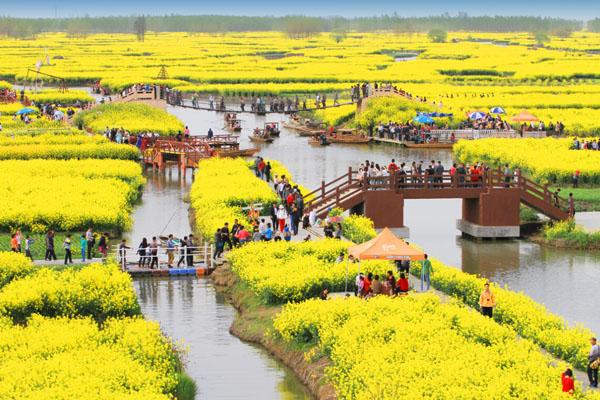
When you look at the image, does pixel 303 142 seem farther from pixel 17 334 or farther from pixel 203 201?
pixel 17 334

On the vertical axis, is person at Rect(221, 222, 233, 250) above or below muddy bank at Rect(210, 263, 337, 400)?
above

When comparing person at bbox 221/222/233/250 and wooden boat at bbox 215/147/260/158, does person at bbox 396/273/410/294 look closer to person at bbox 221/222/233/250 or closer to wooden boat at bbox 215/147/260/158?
person at bbox 221/222/233/250

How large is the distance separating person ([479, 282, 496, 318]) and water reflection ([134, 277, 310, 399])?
5287 millimetres

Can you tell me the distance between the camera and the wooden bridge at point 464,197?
2158 inches

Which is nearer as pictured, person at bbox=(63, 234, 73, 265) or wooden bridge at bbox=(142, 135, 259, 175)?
person at bbox=(63, 234, 73, 265)

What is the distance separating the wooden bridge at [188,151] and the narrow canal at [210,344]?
23.4 m

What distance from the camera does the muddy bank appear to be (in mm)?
32969

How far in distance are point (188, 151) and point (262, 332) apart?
41.1m

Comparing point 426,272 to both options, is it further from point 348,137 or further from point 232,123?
point 232,123

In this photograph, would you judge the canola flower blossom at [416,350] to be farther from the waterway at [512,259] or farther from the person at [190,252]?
the person at [190,252]

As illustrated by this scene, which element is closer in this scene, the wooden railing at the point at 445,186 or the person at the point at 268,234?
the person at the point at 268,234

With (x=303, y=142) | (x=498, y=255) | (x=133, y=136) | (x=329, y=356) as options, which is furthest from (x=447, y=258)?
(x=303, y=142)

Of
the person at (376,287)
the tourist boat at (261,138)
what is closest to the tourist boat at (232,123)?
the tourist boat at (261,138)

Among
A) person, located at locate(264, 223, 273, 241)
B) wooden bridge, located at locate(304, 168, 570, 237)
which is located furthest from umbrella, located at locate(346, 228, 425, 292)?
wooden bridge, located at locate(304, 168, 570, 237)
